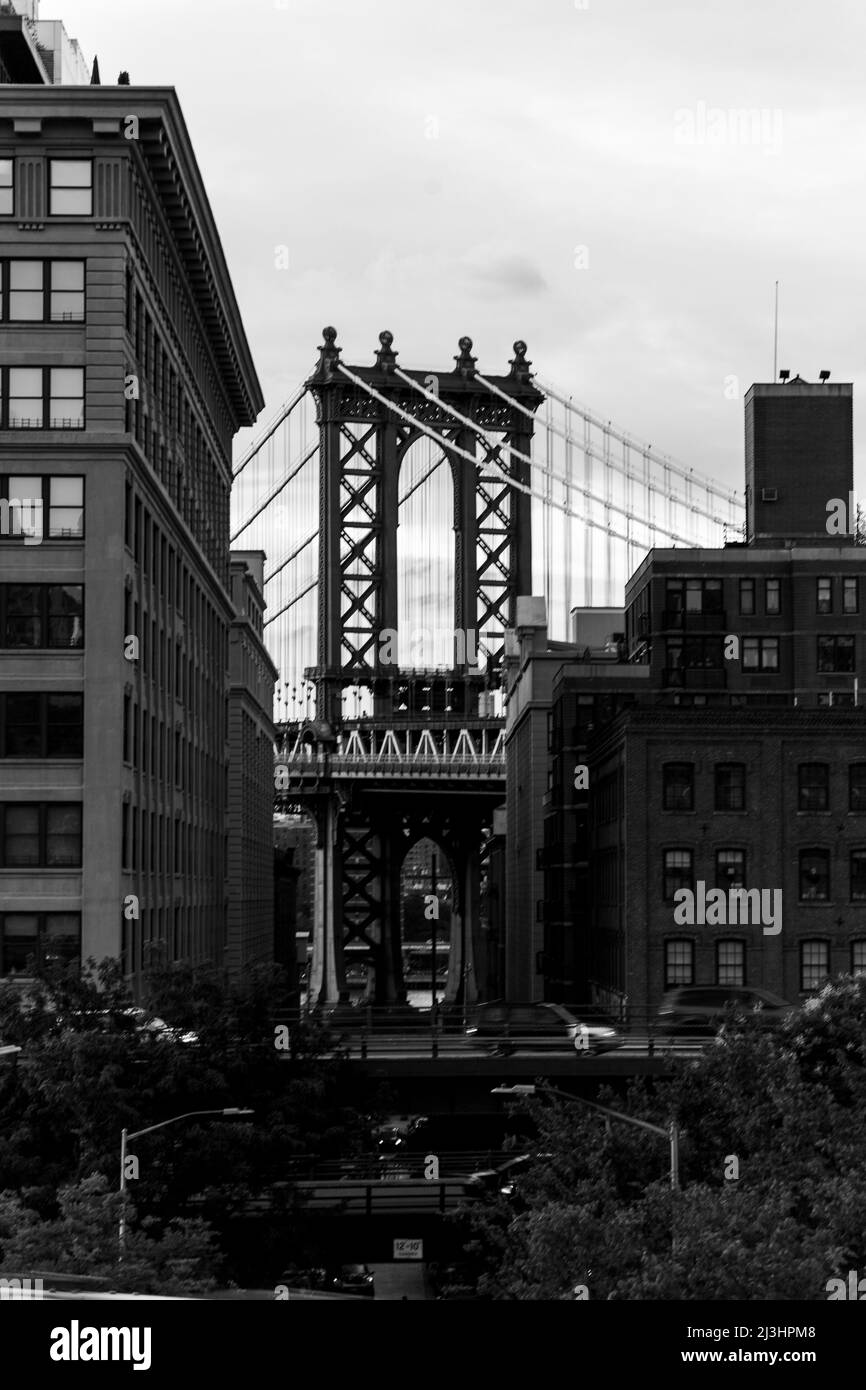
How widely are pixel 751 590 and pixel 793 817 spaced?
1564cm

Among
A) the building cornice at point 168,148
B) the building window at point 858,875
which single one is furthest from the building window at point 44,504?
the building window at point 858,875

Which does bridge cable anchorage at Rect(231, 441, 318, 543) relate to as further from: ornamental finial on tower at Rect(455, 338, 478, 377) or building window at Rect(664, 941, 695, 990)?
building window at Rect(664, 941, 695, 990)

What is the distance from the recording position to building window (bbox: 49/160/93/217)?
47.9 meters

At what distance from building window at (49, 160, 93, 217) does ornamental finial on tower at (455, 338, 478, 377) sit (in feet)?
370

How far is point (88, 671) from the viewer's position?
47000 mm

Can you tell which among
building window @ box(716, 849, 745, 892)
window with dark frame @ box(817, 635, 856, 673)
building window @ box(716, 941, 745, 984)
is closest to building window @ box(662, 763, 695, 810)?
building window @ box(716, 849, 745, 892)

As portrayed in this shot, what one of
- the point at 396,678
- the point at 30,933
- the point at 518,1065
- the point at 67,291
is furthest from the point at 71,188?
the point at 396,678

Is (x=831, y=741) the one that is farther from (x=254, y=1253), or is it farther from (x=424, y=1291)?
(x=254, y=1253)

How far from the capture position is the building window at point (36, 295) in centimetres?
4750

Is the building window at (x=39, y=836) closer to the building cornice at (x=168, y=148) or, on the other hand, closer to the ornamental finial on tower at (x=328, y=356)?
the building cornice at (x=168, y=148)

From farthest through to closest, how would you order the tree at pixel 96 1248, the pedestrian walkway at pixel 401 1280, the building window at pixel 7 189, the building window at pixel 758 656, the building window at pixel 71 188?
the building window at pixel 758 656, the building window at pixel 71 188, the building window at pixel 7 189, the pedestrian walkway at pixel 401 1280, the tree at pixel 96 1248

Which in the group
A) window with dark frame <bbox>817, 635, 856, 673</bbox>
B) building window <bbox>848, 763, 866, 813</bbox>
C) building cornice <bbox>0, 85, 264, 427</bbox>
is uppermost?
building cornice <bbox>0, 85, 264, 427</bbox>

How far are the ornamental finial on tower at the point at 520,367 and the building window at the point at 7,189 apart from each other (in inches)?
4438

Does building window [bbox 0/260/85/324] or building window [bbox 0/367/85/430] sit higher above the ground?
building window [bbox 0/260/85/324]
